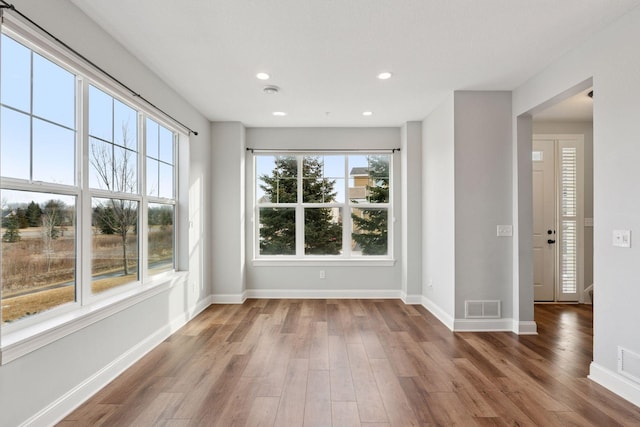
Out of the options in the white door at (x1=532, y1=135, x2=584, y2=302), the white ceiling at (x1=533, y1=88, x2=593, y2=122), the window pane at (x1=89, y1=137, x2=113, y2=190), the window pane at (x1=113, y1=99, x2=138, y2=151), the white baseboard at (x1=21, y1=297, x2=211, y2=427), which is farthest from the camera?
the white door at (x1=532, y1=135, x2=584, y2=302)

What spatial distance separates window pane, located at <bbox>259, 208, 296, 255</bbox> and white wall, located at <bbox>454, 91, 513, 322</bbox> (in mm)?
2507

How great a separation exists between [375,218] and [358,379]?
303 cm

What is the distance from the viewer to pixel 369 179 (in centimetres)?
531

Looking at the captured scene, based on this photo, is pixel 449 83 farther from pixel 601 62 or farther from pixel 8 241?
pixel 8 241

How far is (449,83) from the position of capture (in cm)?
350

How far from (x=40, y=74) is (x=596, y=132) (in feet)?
12.6

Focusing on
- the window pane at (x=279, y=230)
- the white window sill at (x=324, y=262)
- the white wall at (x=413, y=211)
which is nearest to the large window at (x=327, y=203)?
the window pane at (x=279, y=230)

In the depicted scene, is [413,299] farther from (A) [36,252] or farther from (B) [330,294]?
(A) [36,252]

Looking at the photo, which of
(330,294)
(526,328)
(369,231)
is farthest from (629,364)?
(330,294)

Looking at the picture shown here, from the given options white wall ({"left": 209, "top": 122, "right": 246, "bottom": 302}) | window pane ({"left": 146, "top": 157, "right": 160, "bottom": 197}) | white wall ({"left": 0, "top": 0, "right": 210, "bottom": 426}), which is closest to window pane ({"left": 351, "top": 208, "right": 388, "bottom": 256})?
white wall ({"left": 209, "top": 122, "right": 246, "bottom": 302})

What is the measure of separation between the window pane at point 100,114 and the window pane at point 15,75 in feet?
1.70

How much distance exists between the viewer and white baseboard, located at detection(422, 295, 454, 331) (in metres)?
3.83

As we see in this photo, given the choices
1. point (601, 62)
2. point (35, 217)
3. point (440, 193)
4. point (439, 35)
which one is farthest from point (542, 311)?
point (35, 217)

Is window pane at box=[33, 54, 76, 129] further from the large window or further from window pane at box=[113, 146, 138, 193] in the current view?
the large window
